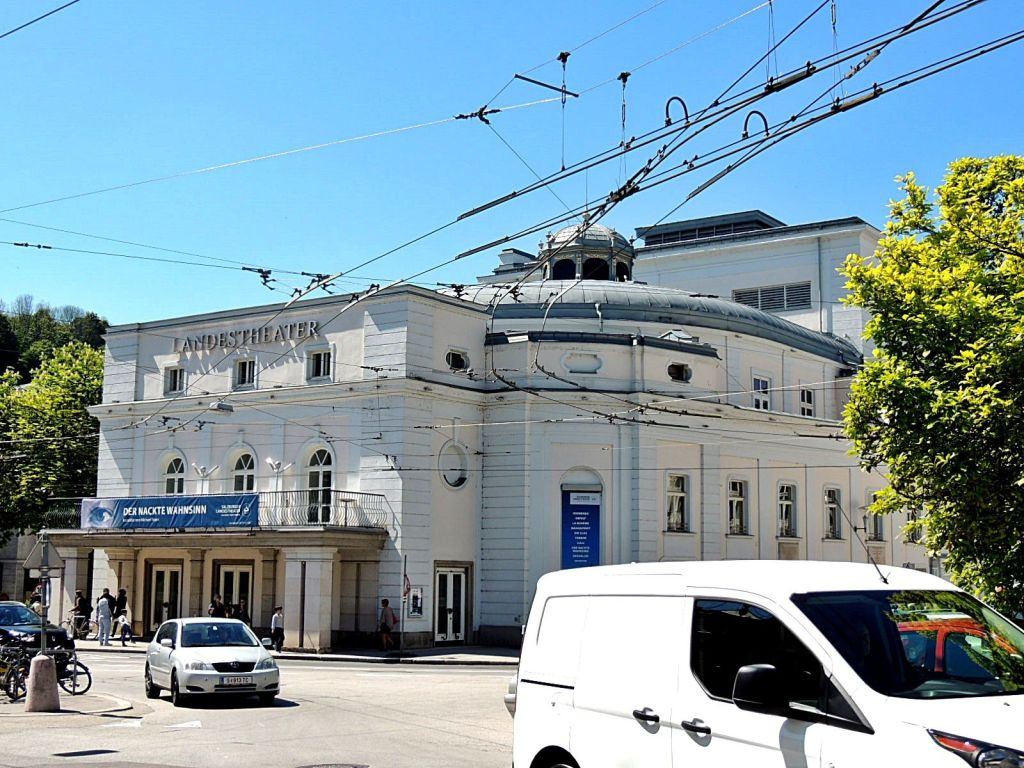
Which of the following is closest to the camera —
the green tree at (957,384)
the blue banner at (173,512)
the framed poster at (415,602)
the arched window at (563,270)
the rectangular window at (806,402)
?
the green tree at (957,384)

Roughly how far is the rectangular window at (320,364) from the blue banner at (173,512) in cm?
465

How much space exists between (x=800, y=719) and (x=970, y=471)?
1311 centimetres

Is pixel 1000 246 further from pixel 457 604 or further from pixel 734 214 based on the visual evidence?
pixel 734 214

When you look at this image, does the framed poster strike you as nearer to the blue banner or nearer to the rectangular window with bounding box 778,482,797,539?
the blue banner

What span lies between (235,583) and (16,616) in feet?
39.0

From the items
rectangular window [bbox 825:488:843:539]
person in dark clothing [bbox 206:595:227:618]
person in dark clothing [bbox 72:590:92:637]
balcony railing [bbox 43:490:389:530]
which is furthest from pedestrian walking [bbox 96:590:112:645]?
rectangular window [bbox 825:488:843:539]

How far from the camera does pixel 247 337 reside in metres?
42.8

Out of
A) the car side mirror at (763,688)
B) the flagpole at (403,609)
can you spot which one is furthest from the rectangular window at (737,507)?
the car side mirror at (763,688)

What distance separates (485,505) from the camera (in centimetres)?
4088

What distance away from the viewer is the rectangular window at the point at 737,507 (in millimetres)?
44281

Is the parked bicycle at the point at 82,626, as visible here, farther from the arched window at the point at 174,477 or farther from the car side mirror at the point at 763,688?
the car side mirror at the point at 763,688

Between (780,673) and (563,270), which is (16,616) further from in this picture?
(563,270)

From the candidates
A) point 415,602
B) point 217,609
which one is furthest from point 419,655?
point 217,609

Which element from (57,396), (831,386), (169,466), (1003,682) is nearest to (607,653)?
(1003,682)
